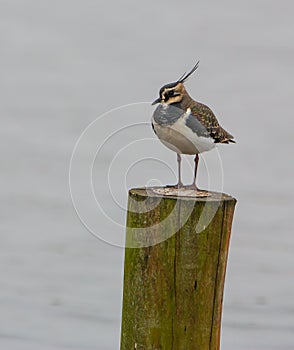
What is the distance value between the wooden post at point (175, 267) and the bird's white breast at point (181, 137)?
546mm

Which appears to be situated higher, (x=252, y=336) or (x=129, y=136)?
(x=129, y=136)

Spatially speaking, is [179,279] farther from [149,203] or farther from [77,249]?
[77,249]

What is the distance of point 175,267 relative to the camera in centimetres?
578

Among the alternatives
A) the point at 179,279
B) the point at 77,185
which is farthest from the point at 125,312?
the point at 77,185

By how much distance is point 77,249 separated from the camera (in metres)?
11.9

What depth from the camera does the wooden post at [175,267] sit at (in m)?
5.75

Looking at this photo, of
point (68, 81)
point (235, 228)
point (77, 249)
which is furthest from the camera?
point (68, 81)

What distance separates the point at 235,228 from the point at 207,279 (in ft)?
22.5

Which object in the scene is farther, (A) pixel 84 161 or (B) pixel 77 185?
(A) pixel 84 161

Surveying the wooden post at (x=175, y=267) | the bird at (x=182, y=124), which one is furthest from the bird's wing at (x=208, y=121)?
the wooden post at (x=175, y=267)

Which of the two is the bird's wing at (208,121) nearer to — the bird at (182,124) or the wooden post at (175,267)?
the bird at (182,124)

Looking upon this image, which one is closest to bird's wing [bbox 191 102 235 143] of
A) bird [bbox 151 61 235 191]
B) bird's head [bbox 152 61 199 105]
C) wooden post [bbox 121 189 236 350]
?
bird [bbox 151 61 235 191]

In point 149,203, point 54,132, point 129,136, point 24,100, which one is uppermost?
point 24,100

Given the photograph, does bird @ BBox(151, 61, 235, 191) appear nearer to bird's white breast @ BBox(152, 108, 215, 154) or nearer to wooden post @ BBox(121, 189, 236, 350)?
bird's white breast @ BBox(152, 108, 215, 154)
